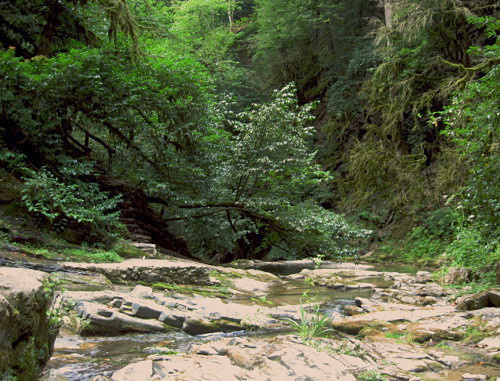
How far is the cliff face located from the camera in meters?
2.02

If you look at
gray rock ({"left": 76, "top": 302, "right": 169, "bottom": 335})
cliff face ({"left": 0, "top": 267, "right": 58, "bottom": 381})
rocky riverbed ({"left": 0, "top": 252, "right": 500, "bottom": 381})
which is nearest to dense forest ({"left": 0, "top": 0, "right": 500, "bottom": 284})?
rocky riverbed ({"left": 0, "top": 252, "right": 500, "bottom": 381})

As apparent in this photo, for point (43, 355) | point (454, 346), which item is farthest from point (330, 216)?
point (43, 355)

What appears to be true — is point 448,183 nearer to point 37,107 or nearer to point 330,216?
point 330,216

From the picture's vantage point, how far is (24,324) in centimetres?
223

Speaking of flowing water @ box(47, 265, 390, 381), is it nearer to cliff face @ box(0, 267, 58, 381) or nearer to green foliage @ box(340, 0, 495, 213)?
cliff face @ box(0, 267, 58, 381)

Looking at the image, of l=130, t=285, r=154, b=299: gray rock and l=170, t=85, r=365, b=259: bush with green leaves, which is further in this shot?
l=170, t=85, r=365, b=259: bush with green leaves

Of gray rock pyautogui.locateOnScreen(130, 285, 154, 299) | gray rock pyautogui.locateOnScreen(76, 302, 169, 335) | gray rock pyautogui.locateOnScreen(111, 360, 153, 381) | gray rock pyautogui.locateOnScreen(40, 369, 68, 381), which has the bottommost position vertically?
gray rock pyautogui.locateOnScreen(130, 285, 154, 299)

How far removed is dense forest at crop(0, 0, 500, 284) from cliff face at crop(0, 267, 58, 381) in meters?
3.81

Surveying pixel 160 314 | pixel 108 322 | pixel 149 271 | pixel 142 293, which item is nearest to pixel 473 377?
pixel 160 314

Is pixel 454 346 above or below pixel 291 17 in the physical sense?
below

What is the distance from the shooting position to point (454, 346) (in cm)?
459

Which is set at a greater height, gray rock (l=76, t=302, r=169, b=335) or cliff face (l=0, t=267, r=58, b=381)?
cliff face (l=0, t=267, r=58, b=381)

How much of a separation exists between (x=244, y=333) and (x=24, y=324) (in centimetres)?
345

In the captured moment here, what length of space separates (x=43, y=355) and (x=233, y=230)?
12.6 metres
